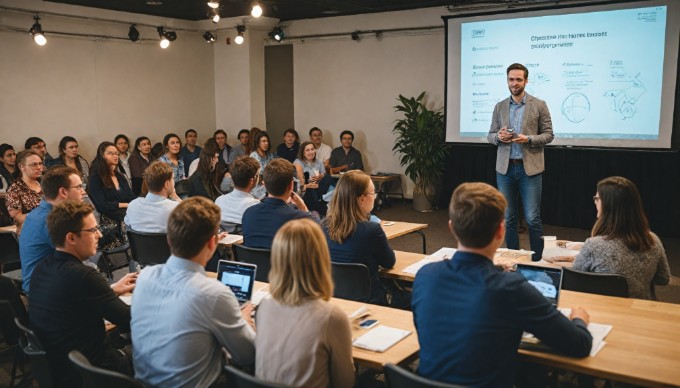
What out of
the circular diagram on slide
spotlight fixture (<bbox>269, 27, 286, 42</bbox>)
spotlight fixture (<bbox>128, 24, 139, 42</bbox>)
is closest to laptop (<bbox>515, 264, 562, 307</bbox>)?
the circular diagram on slide

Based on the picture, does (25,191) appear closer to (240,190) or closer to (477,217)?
(240,190)

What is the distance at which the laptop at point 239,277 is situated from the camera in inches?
112

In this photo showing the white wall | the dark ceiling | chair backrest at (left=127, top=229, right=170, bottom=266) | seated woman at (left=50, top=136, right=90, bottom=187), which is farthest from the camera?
the white wall

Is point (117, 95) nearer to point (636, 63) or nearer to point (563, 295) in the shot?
point (636, 63)

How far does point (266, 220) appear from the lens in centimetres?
393

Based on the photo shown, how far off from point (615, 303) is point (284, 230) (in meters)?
1.65

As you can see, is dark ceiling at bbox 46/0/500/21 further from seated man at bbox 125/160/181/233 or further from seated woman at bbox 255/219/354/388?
seated woman at bbox 255/219/354/388

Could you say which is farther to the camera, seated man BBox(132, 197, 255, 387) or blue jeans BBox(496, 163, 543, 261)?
blue jeans BBox(496, 163, 543, 261)

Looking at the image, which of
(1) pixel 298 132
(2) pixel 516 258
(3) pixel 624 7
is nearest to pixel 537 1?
(3) pixel 624 7

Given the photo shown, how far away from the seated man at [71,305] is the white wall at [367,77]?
7.69m

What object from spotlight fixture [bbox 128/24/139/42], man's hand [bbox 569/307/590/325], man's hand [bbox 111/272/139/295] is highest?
spotlight fixture [bbox 128/24/139/42]

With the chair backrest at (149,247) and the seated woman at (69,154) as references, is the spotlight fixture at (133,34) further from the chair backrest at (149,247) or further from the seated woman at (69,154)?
the chair backrest at (149,247)

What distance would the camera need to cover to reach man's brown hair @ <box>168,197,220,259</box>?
2.30m

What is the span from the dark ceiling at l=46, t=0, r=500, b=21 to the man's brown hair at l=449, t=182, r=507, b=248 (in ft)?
22.9
